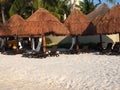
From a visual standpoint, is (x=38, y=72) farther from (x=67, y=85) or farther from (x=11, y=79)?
(x=67, y=85)

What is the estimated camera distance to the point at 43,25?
2600 centimetres

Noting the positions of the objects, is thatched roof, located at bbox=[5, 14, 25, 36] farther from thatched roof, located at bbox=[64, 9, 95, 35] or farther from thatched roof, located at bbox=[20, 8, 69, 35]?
thatched roof, located at bbox=[64, 9, 95, 35]

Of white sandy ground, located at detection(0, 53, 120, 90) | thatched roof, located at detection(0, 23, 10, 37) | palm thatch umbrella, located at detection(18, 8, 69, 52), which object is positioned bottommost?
white sandy ground, located at detection(0, 53, 120, 90)

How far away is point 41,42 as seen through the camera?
27734 mm

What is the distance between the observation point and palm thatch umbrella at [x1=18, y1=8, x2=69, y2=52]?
25938 millimetres

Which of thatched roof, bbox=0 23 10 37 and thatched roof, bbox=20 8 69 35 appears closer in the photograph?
thatched roof, bbox=20 8 69 35

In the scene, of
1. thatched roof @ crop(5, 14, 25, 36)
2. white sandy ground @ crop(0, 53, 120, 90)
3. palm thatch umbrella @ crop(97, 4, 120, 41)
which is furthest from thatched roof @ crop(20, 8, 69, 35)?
white sandy ground @ crop(0, 53, 120, 90)

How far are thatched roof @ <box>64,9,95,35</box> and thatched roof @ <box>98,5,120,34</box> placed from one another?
221 centimetres

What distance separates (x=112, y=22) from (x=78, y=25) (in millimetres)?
3484

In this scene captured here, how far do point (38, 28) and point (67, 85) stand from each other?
12.8 meters

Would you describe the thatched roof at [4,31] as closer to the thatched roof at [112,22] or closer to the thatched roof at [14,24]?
the thatched roof at [14,24]

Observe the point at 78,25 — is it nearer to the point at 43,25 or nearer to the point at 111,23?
the point at 43,25

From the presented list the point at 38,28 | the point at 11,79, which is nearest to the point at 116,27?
the point at 38,28

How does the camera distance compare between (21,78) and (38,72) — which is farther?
(38,72)
